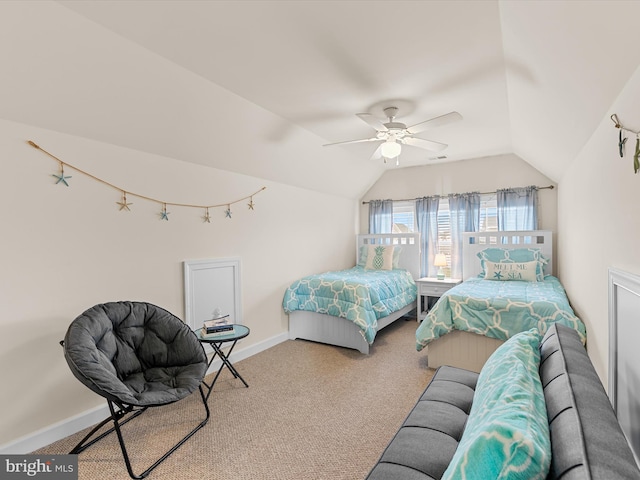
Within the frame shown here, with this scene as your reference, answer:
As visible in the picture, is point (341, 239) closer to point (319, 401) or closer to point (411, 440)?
point (319, 401)

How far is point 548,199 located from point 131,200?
4.95 metres

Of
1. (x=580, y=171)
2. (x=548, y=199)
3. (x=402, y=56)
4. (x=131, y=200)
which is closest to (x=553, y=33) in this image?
(x=402, y=56)

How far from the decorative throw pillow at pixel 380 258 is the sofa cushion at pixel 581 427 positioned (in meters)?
3.87

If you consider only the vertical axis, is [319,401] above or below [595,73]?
below

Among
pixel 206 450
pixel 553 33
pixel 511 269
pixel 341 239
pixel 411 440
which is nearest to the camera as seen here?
pixel 411 440

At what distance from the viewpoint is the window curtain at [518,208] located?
4617mm

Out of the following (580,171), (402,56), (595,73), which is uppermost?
(402,56)

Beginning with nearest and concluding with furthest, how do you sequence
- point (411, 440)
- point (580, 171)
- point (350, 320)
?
point (411, 440) → point (580, 171) → point (350, 320)

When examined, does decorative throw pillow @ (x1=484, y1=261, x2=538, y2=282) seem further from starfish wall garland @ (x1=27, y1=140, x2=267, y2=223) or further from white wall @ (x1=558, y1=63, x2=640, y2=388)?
starfish wall garland @ (x1=27, y1=140, x2=267, y2=223)

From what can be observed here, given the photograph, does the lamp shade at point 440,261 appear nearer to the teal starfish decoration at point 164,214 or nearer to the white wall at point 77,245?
the white wall at point 77,245

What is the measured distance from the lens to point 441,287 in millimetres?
4762

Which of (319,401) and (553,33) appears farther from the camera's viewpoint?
(319,401)

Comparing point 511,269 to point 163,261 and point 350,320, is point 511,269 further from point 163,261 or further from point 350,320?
point 163,261
